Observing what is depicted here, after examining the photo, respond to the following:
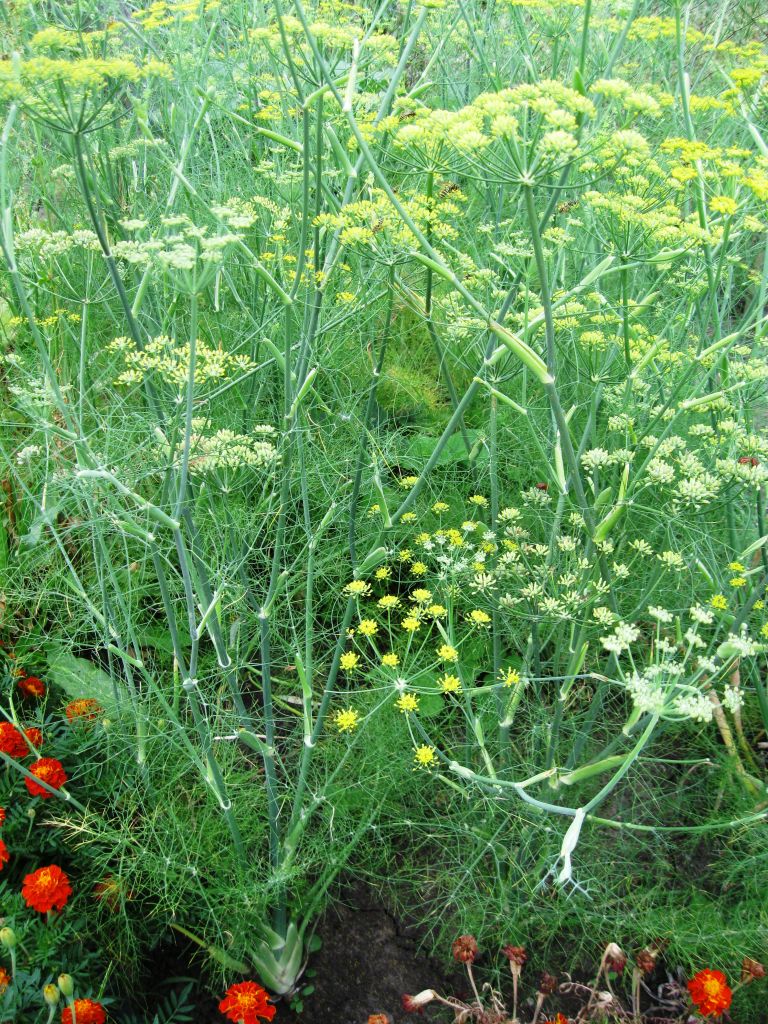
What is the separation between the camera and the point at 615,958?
1865 millimetres

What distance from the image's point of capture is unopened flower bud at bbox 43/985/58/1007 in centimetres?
160

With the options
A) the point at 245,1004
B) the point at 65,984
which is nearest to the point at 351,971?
the point at 245,1004

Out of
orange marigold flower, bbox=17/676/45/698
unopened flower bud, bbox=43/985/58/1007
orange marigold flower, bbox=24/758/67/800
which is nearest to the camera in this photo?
unopened flower bud, bbox=43/985/58/1007

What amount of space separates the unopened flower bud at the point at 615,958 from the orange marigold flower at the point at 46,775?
1354 millimetres

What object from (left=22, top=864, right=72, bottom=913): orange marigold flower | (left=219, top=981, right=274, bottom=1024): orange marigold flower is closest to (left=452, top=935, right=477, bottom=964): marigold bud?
(left=219, top=981, right=274, bottom=1024): orange marigold flower

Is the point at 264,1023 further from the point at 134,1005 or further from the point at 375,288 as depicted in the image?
the point at 375,288

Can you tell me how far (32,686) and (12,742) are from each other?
0.26 m

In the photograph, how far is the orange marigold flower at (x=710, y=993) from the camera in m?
1.79

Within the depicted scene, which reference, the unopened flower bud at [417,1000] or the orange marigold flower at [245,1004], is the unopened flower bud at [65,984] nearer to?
the orange marigold flower at [245,1004]

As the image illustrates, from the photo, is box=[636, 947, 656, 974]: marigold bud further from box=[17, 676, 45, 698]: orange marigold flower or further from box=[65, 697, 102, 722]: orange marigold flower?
box=[17, 676, 45, 698]: orange marigold flower

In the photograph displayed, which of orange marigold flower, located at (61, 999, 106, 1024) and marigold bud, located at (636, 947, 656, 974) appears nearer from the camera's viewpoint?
orange marigold flower, located at (61, 999, 106, 1024)

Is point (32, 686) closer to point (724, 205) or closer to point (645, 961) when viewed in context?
point (645, 961)

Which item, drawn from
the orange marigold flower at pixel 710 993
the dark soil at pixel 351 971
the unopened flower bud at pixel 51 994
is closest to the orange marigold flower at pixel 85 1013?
the unopened flower bud at pixel 51 994

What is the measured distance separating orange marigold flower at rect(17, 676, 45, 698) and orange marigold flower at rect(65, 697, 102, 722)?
0.14 metres
